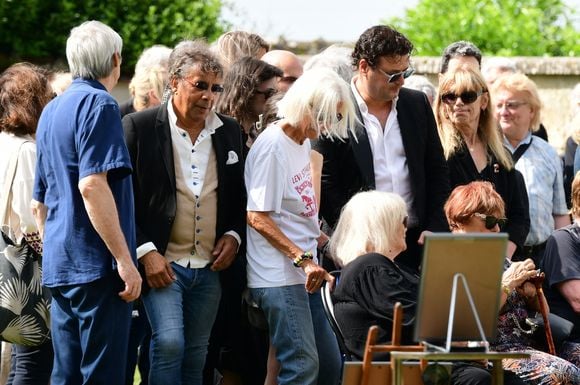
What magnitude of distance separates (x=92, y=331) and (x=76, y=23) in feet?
27.2

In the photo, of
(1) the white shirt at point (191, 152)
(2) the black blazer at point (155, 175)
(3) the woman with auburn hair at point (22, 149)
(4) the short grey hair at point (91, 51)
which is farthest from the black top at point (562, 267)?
(4) the short grey hair at point (91, 51)

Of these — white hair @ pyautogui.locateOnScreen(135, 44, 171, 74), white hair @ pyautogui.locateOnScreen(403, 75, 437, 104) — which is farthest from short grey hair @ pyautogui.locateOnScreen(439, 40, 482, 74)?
white hair @ pyautogui.locateOnScreen(135, 44, 171, 74)

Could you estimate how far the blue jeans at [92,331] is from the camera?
18.3 ft

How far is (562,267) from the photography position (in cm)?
713

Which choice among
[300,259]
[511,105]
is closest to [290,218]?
[300,259]

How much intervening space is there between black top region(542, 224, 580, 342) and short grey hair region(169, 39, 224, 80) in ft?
7.28

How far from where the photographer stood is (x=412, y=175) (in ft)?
22.5

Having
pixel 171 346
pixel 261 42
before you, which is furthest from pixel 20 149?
pixel 261 42

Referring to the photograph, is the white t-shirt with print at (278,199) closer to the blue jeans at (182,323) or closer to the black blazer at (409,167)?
the blue jeans at (182,323)

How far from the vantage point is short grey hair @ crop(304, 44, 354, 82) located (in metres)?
7.45

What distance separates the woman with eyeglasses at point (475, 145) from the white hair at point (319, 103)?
4.28ft

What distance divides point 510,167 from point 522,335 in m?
1.18

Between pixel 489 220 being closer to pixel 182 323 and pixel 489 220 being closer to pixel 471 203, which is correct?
pixel 471 203

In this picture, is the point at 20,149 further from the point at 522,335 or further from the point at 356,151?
the point at 522,335
